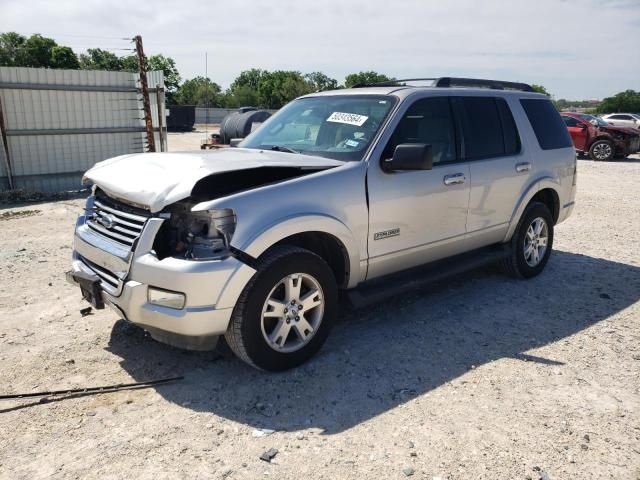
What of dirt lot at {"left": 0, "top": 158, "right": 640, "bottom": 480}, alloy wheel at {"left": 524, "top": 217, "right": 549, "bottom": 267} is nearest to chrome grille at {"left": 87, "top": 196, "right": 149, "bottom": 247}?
dirt lot at {"left": 0, "top": 158, "right": 640, "bottom": 480}

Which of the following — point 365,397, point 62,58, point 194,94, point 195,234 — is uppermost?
point 62,58

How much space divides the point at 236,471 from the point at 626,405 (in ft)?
7.95

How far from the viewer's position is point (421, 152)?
374 cm

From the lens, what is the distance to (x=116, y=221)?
11.8 ft

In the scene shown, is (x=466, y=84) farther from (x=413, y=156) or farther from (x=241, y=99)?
(x=241, y=99)

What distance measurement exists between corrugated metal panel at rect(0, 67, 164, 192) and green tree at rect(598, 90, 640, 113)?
65.0 m

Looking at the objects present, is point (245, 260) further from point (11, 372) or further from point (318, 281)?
point (11, 372)

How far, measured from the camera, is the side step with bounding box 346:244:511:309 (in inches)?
157

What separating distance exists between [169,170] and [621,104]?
73.9m

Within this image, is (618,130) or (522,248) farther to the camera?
(618,130)

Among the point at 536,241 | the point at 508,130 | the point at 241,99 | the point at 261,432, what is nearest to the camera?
the point at 261,432

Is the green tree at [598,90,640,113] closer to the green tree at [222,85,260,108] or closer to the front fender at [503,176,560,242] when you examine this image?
the green tree at [222,85,260,108]

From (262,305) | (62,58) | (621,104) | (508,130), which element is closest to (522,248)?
(508,130)

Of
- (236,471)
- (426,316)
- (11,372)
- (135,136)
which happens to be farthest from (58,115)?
(236,471)
